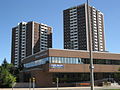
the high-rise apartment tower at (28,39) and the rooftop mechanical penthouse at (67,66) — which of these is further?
the high-rise apartment tower at (28,39)

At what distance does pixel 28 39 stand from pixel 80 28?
35.5 meters

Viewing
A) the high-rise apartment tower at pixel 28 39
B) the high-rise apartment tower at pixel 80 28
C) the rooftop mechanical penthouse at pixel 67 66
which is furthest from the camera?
the high-rise apartment tower at pixel 28 39

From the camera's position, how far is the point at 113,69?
68.0 m

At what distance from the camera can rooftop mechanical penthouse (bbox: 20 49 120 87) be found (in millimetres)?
57938

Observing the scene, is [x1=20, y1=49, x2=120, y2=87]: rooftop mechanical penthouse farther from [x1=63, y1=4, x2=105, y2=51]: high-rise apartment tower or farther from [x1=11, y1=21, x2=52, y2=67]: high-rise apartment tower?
[x1=11, y1=21, x2=52, y2=67]: high-rise apartment tower

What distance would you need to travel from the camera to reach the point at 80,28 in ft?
472

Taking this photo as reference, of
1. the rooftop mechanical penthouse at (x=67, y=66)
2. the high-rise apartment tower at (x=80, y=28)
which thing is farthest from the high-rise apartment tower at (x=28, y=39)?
the rooftop mechanical penthouse at (x=67, y=66)

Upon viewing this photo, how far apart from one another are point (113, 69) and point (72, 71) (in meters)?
14.8

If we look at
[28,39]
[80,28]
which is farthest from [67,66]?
[28,39]

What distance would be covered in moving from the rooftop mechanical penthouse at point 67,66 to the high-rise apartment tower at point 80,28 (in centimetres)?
6980

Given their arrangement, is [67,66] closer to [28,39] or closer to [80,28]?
[80,28]

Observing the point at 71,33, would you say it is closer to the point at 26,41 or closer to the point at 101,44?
the point at 101,44

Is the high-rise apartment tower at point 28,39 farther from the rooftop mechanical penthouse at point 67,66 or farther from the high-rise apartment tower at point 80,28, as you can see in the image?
the rooftop mechanical penthouse at point 67,66

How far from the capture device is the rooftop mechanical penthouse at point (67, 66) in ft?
190
